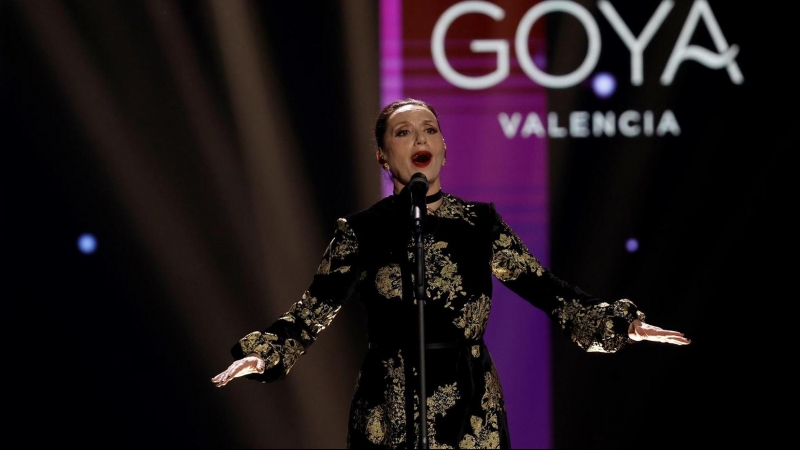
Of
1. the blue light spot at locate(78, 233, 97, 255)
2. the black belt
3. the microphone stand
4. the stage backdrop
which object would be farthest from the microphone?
the blue light spot at locate(78, 233, 97, 255)

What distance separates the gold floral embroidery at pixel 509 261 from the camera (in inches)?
94.7

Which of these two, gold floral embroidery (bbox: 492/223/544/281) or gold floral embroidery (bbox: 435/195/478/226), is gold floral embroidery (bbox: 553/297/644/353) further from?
gold floral embroidery (bbox: 435/195/478/226)

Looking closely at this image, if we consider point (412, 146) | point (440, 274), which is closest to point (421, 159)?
point (412, 146)

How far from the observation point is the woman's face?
237cm

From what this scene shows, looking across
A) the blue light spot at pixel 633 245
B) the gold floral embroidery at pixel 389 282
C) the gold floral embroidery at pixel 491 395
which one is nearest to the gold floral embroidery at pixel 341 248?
the gold floral embroidery at pixel 389 282

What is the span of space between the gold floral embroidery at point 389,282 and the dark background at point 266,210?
178cm

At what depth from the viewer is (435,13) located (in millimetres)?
4078

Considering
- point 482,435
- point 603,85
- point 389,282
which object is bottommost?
point 482,435

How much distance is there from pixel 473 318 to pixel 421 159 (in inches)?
16.4

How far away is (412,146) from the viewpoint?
7.80 feet

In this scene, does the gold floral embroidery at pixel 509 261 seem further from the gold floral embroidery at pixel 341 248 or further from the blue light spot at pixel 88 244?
the blue light spot at pixel 88 244

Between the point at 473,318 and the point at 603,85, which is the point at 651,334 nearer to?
the point at 473,318

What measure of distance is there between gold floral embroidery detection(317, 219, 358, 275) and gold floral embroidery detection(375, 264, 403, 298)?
0.38ft

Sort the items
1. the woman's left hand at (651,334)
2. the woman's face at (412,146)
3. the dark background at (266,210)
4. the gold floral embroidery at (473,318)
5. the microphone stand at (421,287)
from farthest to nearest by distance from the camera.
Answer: the dark background at (266,210) < the woman's face at (412,146) < the gold floral embroidery at (473,318) < the woman's left hand at (651,334) < the microphone stand at (421,287)
